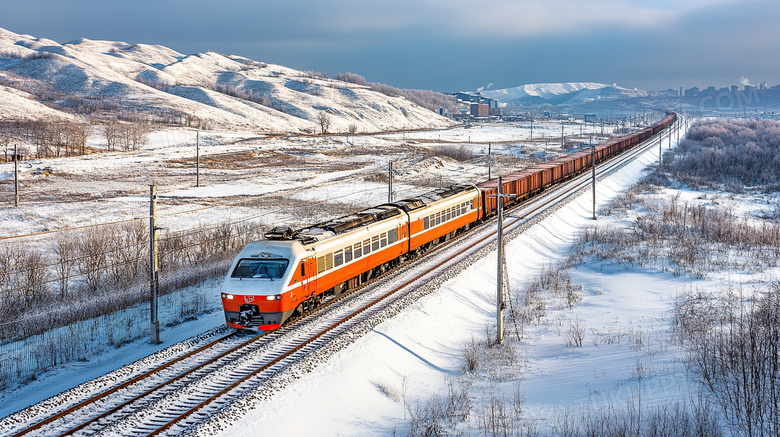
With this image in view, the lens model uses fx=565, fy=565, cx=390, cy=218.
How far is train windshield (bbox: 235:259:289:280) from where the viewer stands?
63.2 feet

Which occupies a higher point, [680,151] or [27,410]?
[680,151]

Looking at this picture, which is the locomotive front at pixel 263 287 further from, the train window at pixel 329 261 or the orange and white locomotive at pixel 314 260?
the train window at pixel 329 261

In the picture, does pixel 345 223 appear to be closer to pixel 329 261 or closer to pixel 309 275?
pixel 329 261

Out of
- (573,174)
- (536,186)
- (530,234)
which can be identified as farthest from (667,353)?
(573,174)

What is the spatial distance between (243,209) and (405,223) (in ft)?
87.6

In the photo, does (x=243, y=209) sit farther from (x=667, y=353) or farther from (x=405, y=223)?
(x=667, y=353)

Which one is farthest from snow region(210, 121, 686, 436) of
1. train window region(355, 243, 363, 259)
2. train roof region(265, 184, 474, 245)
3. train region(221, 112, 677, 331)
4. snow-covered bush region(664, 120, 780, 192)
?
snow-covered bush region(664, 120, 780, 192)

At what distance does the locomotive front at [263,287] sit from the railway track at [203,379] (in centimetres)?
86

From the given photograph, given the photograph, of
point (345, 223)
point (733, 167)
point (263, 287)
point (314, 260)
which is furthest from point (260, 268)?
point (733, 167)

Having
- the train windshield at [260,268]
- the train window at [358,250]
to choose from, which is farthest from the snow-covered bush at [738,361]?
the train windshield at [260,268]

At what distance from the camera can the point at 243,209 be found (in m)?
51.3

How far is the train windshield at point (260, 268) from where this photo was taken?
63.2ft

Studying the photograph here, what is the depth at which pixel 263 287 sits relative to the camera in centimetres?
1884

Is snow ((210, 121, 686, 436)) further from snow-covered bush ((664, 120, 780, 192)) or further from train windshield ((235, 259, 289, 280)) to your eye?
snow-covered bush ((664, 120, 780, 192))
